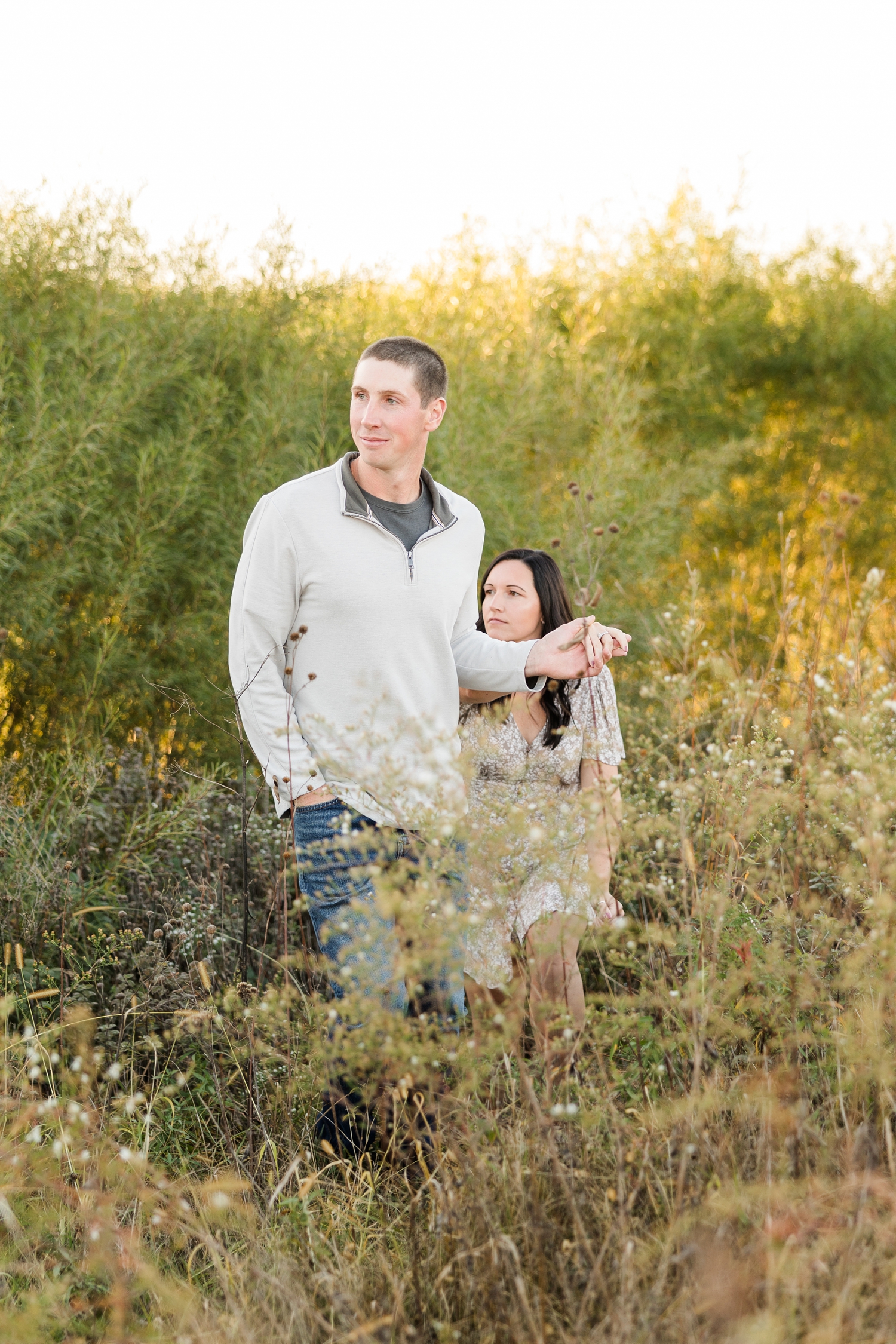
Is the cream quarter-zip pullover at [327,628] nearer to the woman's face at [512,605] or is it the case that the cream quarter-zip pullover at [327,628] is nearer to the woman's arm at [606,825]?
the woman's arm at [606,825]

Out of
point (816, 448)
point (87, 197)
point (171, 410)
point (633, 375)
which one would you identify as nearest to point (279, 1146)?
point (171, 410)

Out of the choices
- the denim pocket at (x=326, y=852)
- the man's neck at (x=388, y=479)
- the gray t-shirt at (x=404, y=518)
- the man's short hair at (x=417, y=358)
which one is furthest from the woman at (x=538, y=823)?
the man's short hair at (x=417, y=358)

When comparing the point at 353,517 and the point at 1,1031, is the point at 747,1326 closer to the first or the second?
the point at 353,517

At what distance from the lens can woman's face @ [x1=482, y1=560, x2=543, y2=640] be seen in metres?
2.86

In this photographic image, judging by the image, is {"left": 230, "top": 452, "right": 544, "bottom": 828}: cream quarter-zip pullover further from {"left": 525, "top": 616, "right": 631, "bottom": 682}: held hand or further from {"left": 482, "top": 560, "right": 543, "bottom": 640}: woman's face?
{"left": 482, "top": 560, "right": 543, "bottom": 640}: woman's face

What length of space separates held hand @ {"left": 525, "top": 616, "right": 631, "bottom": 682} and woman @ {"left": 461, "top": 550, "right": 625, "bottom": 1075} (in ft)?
0.40

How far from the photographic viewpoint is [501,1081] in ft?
6.16

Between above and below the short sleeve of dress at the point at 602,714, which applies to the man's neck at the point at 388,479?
above

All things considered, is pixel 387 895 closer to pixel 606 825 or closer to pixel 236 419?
pixel 606 825

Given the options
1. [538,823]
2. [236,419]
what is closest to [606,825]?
[538,823]

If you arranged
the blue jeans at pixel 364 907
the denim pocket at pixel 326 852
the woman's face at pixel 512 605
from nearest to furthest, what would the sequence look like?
1. the blue jeans at pixel 364 907
2. the denim pocket at pixel 326 852
3. the woman's face at pixel 512 605

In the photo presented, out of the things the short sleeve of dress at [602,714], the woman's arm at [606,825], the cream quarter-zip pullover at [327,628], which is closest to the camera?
the woman's arm at [606,825]

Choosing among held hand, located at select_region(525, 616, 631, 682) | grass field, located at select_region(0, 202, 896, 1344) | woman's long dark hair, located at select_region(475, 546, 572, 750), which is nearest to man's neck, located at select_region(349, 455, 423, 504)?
held hand, located at select_region(525, 616, 631, 682)

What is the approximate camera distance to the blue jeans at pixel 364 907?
1.47 meters
